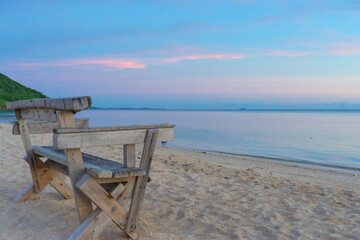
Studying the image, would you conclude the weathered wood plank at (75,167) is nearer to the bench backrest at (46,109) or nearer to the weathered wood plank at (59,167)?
the bench backrest at (46,109)

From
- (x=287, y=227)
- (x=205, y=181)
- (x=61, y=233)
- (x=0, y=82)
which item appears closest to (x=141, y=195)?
(x=61, y=233)

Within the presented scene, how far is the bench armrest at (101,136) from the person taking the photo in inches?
101

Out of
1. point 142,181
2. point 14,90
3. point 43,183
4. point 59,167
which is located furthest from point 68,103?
point 14,90

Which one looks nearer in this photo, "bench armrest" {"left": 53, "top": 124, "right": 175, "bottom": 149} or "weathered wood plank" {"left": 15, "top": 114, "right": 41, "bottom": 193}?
"bench armrest" {"left": 53, "top": 124, "right": 175, "bottom": 149}

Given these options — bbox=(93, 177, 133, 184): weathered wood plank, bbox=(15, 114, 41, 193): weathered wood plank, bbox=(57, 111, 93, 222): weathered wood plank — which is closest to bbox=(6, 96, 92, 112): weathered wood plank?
bbox=(57, 111, 93, 222): weathered wood plank

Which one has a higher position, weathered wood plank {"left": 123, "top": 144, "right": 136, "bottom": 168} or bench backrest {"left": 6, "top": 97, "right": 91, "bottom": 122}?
bench backrest {"left": 6, "top": 97, "right": 91, "bottom": 122}

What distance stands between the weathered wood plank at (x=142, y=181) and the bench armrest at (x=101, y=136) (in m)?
0.06

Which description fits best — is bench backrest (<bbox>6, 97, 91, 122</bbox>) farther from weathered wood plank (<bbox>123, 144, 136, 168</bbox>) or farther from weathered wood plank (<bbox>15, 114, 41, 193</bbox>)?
weathered wood plank (<bbox>123, 144, 136, 168</bbox>)

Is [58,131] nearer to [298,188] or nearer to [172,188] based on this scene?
[172,188]

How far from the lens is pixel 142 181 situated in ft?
10.5

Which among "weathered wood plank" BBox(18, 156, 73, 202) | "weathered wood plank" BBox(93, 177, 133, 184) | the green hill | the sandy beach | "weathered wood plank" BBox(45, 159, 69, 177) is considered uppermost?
the green hill

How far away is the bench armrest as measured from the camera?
8.39ft

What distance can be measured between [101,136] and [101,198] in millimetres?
645

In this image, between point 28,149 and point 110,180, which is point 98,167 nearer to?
point 110,180
